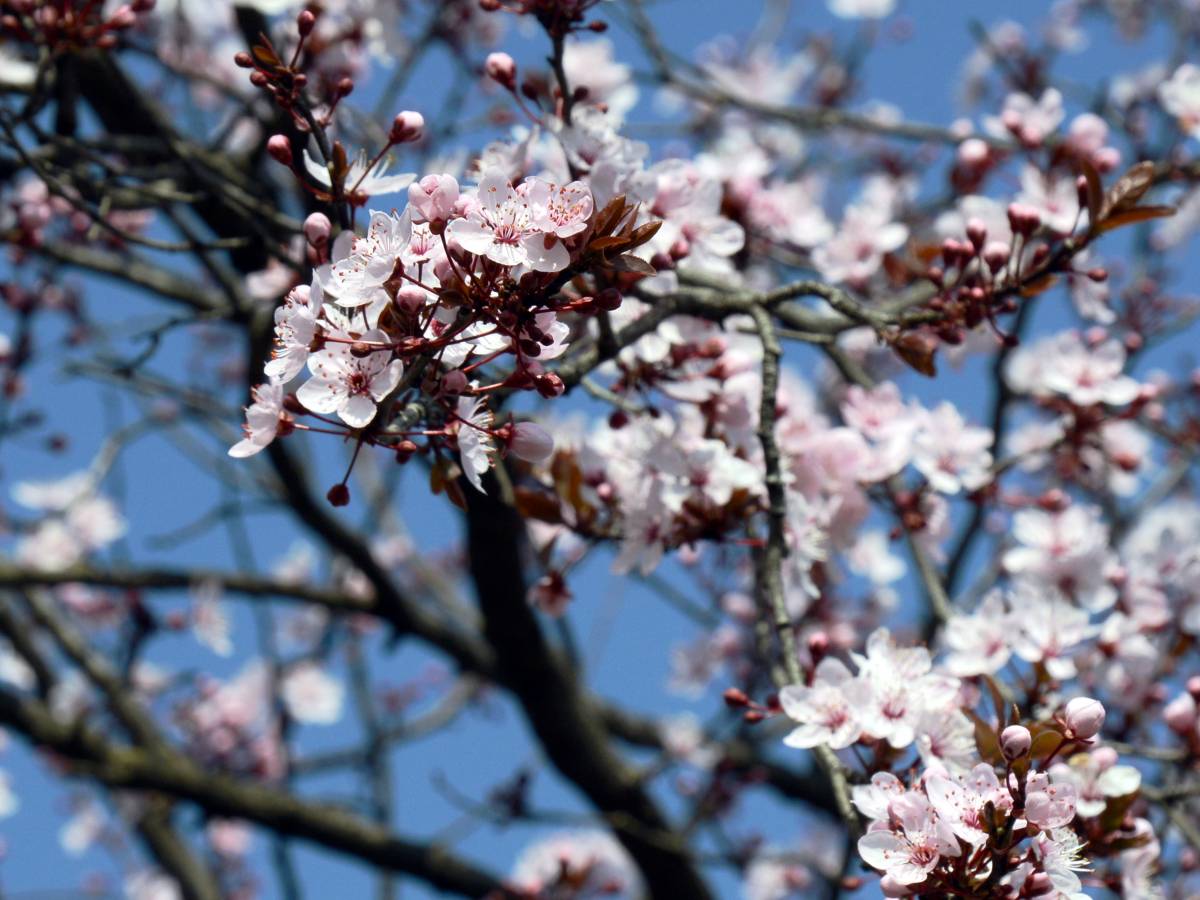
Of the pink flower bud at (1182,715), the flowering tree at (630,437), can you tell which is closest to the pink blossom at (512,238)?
the flowering tree at (630,437)

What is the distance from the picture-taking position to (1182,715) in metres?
2.39

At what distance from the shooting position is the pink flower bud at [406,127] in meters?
1.79

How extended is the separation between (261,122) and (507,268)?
1.44 metres

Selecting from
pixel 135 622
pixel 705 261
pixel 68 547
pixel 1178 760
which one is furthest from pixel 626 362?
pixel 68 547

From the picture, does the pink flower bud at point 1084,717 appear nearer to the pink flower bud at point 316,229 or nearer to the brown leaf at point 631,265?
the brown leaf at point 631,265

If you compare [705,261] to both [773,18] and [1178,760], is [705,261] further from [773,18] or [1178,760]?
[773,18]

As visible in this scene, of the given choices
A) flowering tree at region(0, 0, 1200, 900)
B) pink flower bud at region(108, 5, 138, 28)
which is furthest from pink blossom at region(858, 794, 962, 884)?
pink flower bud at region(108, 5, 138, 28)

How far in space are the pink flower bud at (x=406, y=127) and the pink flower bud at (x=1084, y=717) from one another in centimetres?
116

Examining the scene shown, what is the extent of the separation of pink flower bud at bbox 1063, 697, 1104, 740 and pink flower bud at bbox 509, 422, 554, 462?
73 centimetres

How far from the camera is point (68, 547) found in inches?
217

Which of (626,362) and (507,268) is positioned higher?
(626,362)

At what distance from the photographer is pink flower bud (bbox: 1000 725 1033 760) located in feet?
4.92

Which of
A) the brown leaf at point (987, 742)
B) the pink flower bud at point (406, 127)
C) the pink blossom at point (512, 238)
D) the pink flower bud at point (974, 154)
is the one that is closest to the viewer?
the pink blossom at point (512, 238)

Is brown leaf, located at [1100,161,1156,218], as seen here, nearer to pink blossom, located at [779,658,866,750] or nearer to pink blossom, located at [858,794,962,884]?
pink blossom, located at [779,658,866,750]
